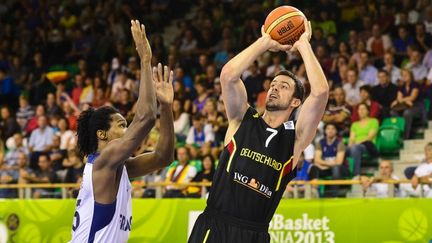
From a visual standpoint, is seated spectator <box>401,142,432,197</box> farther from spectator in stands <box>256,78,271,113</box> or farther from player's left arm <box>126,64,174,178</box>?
player's left arm <box>126,64,174,178</box>

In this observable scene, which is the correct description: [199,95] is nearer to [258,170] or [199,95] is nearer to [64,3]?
[64,3]

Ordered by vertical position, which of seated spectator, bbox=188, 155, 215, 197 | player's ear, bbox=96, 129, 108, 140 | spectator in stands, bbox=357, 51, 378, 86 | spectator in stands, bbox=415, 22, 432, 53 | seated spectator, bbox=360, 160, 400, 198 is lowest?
player's ear, bbox=96, 129, 108, 140

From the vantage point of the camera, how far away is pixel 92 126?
7.09m

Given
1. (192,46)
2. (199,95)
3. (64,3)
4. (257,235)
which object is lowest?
(257,235)

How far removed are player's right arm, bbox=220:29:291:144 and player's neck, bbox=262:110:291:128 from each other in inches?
7.4

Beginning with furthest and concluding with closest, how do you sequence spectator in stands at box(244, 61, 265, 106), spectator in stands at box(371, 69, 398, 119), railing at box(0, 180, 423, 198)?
spectator in stands at box(244, 61, 265, 106) → spectator in stands at box(371, 69, 398, 119) → railing at box(0, 180, 423, 198)

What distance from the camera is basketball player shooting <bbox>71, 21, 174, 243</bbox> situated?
661 cm

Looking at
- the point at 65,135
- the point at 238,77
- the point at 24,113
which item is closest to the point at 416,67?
the point at 65,135

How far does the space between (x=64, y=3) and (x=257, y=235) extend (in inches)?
717

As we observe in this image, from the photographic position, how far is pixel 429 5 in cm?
1762

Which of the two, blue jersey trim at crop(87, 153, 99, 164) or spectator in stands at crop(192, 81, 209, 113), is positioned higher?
spectator in stands at crop(192, 81, 209, 113)

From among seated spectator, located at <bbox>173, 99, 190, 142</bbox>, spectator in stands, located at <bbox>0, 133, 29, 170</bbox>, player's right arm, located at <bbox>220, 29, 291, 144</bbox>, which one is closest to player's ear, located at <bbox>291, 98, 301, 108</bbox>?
player's right arm, located at <bbox>220, 29, 291, 144</bbox>

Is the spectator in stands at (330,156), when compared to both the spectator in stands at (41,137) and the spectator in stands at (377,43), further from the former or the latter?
the spectator in stands at (41,137)

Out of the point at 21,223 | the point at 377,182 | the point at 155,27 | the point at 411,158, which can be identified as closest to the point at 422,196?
the point at 377,182
